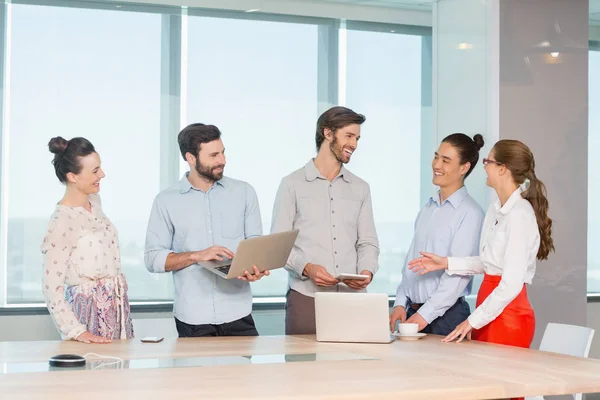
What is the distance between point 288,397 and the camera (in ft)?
8.86

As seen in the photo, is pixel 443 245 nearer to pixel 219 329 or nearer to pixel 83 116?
pixel 219 329

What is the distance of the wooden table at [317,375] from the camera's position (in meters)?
2.78

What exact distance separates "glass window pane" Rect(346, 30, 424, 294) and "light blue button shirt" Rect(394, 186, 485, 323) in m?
2.11

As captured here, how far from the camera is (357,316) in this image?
157 inches

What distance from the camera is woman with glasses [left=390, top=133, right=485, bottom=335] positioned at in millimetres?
4652

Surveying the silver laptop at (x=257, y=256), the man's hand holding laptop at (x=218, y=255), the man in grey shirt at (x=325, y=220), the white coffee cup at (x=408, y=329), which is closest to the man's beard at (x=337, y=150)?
the man in grey shirt at (x=325, y=220)

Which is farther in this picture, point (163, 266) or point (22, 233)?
point (22, 233)

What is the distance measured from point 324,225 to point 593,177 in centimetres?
223

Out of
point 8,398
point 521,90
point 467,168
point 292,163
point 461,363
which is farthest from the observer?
point 292,163

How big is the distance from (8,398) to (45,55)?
4.05m

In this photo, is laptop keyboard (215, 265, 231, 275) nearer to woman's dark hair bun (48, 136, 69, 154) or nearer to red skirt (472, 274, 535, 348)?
woman's dark hair bun (48, 136, 69, 154)

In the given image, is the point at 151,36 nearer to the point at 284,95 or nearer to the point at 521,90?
the point at 284,95

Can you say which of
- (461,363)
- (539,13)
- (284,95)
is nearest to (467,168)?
(539,13)

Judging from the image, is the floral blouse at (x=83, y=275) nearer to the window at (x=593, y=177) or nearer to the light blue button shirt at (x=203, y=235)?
the light blue button shirt at (x=203, y=235)
